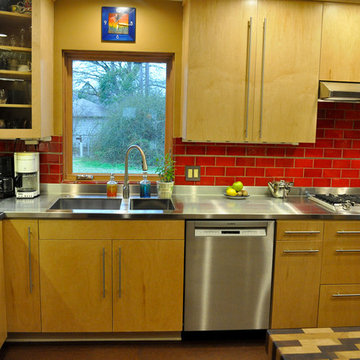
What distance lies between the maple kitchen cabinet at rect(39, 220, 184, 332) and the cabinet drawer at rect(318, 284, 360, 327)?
0.93 meters

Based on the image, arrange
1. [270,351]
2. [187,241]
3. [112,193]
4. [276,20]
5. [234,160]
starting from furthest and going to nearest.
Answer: [234,160] < [112,193] < [276,20] < [187,241] < [270,351]

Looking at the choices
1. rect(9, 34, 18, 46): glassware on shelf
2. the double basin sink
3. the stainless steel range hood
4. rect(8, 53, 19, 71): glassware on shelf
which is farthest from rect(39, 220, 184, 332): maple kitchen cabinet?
the stainless steel range hood

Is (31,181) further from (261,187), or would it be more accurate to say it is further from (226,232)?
(261,187)

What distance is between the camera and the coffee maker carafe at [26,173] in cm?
290

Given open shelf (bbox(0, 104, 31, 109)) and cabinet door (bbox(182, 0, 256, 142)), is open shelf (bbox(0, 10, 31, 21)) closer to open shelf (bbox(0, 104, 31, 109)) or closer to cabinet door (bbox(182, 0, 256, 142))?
open shelf (bbox(0, 104, 31, 109))

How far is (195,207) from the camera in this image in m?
2.81

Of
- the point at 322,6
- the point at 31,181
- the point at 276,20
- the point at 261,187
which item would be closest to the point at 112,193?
the point at 31,181

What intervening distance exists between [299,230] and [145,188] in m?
1.10

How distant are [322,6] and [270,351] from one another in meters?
2.39

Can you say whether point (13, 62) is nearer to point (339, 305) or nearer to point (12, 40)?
point (12, 40)

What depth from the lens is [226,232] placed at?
2666mm

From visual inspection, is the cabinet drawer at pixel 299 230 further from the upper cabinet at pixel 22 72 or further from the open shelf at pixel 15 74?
the open shelf at pixel 15 74

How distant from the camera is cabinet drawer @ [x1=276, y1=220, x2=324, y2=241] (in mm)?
2693

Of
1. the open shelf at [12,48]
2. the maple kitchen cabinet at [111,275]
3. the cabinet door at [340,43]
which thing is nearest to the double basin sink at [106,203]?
the maple kitchen cabinet at [111,275]
